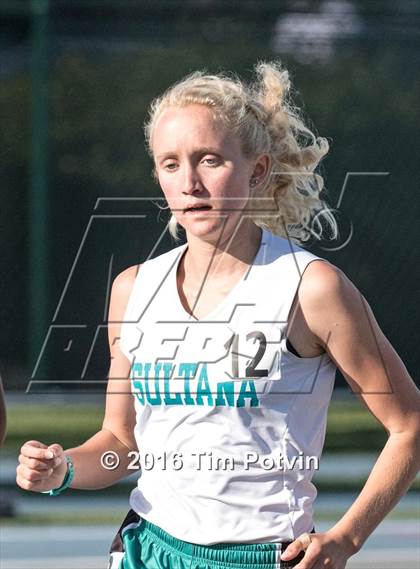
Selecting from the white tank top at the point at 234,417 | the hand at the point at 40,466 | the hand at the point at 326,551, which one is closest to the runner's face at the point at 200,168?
the white tank top at the point at 234,417

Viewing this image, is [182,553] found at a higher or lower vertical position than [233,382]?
lower

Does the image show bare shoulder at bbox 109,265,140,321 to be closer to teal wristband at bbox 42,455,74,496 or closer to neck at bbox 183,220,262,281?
neck at bbox 183,220,262,281

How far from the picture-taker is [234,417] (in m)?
2.41

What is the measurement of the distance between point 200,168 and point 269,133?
25cm

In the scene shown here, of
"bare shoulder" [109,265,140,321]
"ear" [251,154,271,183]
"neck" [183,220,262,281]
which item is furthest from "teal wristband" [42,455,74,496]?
"ear" [251,154,271,183]

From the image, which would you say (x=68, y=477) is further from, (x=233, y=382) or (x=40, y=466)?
(x=233, y=382)

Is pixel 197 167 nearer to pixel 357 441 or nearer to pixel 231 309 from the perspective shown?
pixel 231 309

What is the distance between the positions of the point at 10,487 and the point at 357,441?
263 centimetres

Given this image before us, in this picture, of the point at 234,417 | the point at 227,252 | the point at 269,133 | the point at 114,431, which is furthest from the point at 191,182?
the point at 114,431

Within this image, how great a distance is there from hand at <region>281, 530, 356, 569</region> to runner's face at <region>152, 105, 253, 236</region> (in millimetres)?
592

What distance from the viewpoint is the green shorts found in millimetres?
2398

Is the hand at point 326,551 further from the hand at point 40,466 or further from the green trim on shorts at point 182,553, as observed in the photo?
the hand at point 40,466

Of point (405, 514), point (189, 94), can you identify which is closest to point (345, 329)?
point (189, 94)

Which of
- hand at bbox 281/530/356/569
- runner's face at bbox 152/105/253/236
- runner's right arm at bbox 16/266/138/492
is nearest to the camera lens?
hand at bbox 281/530/356/569
